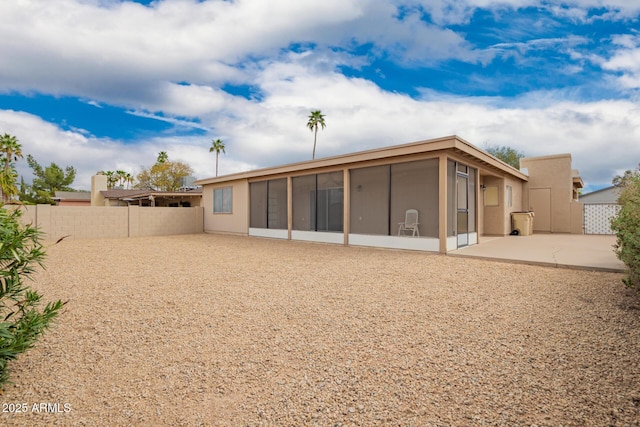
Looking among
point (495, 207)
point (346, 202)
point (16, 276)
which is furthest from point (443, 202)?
point (16, 276)

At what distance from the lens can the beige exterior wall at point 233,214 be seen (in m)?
13.7

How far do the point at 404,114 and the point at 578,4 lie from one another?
6087mm

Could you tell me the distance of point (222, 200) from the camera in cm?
1520

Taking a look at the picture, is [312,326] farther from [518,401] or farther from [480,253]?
[480,253]

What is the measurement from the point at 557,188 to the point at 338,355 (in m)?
15.5

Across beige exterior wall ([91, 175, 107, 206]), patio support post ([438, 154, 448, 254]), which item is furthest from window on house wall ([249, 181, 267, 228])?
beige exterior wall ([91, 175, 107, 206])

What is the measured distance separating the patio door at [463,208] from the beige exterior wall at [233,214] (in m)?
8.43

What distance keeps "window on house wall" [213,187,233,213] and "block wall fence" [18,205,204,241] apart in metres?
1.25

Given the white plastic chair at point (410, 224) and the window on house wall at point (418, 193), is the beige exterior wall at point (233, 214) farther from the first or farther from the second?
the white plastic chair at point (410, 224)

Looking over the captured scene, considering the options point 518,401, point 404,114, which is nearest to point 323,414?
point 518,401

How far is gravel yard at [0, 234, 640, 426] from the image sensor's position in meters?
1.92

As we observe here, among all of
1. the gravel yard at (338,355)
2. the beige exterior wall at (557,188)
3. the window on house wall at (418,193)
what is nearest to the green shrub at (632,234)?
the gravel yard at (338,355)

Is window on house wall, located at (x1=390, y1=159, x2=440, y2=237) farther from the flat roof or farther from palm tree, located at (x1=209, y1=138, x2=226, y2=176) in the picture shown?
palm tree, located at (x1=209, y1=138, x2=226, y2=176)

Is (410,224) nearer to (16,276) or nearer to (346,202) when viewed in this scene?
(346,202)
